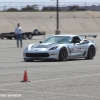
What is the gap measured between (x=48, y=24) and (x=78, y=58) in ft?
205

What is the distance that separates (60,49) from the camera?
75.3 ft

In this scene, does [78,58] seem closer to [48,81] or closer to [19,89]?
[48,81]

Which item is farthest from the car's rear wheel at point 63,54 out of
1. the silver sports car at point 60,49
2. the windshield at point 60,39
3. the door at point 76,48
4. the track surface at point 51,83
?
the track surface at point 51,83

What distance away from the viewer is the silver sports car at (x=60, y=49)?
22.7 meters

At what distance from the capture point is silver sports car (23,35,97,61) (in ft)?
74.5

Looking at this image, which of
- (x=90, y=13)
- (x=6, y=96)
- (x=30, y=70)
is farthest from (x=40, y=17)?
(x=6, y=96)

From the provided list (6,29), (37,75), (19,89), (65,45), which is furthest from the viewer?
(6,29)

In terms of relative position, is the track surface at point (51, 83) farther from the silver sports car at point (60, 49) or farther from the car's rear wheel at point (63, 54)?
the car's rear wheel at point (63, 54)

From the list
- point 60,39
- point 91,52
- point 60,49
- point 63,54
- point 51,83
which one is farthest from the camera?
point 91,52

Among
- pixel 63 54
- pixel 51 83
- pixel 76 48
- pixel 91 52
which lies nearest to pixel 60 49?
pixel 63 54

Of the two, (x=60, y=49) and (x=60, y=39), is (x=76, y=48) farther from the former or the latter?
(x=60, y=49)

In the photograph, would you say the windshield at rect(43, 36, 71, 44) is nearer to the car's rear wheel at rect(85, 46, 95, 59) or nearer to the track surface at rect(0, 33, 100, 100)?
the car's rear wheel at rect(85, 46, 95, 59)

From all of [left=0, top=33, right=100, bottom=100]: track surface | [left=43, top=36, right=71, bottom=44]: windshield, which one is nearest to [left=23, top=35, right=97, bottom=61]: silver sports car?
[left=43, top=36, right=71, bottom=44]: windshield

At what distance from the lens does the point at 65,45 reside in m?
23.4
